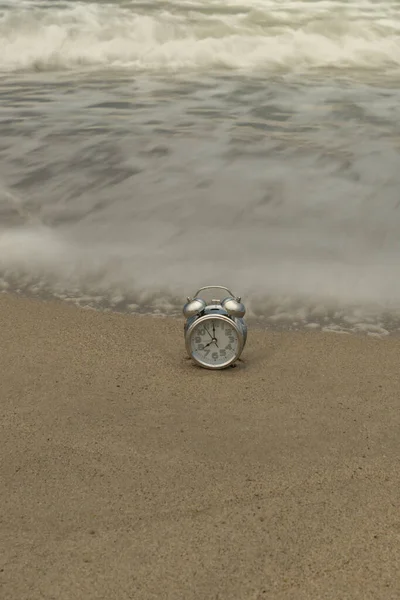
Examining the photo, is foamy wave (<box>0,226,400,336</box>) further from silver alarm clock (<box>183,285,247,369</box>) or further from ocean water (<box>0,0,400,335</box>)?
silver alarm clock (<box>183,285,247,369</box>)

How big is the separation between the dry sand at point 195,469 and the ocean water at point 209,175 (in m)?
0.62

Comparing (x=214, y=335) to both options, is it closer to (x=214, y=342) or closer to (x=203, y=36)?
(x=214, y=342)

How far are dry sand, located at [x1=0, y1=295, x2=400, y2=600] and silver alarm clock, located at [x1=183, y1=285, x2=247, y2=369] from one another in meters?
0.06

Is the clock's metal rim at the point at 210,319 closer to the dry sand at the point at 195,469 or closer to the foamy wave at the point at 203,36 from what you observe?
the dry sand at the point at 195,469

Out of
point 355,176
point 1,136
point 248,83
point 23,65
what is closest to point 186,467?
point 355,176

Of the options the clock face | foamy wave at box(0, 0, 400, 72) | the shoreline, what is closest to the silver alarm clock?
the clock face

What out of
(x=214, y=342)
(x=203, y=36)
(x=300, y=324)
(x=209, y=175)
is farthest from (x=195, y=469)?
(x=203, y=36)

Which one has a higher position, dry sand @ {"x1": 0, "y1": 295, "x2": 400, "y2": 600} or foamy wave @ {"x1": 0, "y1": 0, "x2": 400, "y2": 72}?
dry sand @ {"x1": 0, "y1": 295, "x2": 400, "y2": 600}

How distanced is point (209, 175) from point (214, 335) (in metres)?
2.60

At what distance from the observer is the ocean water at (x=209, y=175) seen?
164 inches

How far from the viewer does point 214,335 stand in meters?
3.14

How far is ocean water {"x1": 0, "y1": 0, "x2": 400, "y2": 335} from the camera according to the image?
13.7 feet

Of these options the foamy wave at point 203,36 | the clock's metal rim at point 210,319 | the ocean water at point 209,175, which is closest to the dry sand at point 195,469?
the clock's metal rim at point 210,319

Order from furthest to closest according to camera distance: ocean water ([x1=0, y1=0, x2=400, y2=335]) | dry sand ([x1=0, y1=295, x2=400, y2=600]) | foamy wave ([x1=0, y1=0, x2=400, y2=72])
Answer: foamy wave ([x1=0, y1=0, x2=400, y2=72]) → ocean water ([x1=0, y1=0, x2=400, y2=335]) → dry sand ([x1=0, y1=295, x2=400, y2=600])
